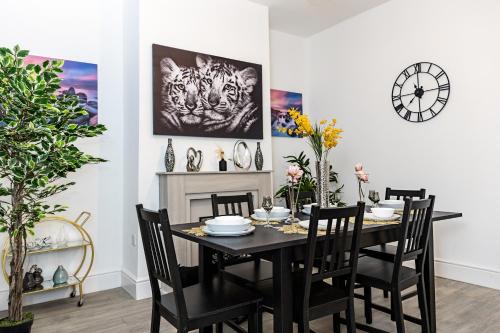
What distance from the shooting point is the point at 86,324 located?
9.02 feet

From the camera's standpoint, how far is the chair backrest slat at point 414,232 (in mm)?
2092

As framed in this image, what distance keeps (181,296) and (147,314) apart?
1.50 metres

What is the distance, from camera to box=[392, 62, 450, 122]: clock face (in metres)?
3.75

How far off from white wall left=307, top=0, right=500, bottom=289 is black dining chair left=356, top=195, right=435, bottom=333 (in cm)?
153

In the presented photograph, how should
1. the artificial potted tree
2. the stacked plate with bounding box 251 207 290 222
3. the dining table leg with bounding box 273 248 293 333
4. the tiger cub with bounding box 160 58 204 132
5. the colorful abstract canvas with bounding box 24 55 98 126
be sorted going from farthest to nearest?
the tiger cub with bounding box 160 58 204 132 < the colorful abstract canvas with bounding box 24 55 98 126 < the stacked plate with bounding box 251 207 290 222 < the artificial potted tree < the dining table leg with bounding box 273 248 293 333

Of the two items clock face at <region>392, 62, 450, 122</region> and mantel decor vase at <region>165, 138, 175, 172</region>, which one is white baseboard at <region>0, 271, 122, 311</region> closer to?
mantel decor vase at <region>165, 138, 175, 172</region>

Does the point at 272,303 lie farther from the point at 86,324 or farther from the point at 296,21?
the point at 296,21

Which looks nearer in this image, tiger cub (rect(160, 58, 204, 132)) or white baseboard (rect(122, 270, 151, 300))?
white baseboard (rect(122, 270, 151, 300))

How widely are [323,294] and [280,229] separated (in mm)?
422

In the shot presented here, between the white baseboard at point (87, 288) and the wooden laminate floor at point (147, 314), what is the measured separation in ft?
0.27

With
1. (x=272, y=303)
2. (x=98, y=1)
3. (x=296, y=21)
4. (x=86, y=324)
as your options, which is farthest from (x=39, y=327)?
(x=296, y=21)

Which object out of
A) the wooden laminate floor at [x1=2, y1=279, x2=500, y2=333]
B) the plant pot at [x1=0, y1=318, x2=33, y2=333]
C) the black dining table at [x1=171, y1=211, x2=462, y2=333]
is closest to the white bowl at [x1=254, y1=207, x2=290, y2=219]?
the black dining table at [x1=171, y1=211, x2=462, y2=333]

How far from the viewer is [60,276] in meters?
3.12

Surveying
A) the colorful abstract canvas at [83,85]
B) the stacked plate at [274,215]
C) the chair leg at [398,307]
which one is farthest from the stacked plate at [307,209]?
the colorful abstract canvas at [83,85]
